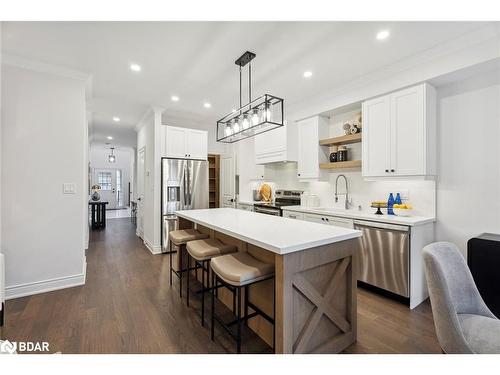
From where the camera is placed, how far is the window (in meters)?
11.7

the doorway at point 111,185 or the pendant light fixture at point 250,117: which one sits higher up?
the pendant light fixture at point 250,117

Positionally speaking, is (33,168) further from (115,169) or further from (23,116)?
(115,169)

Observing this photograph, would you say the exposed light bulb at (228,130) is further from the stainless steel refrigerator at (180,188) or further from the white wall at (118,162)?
the white wall at (118,162)

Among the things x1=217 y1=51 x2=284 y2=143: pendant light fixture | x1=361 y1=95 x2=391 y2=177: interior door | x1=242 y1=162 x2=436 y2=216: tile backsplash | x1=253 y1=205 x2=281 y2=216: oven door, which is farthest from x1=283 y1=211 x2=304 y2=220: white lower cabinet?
x1=217 y1=51 x2=284 y2=143: pendant light fixture

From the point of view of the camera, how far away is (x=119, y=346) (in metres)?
1.88

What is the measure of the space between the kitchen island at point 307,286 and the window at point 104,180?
1179cm

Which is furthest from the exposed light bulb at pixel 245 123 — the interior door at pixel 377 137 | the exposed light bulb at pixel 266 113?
the interior door at pixel 377 137

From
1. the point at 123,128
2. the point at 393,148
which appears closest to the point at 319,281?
the point at 393,148

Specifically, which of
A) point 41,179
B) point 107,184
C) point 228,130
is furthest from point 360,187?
point 107,184

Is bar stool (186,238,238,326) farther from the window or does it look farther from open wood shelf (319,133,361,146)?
the window

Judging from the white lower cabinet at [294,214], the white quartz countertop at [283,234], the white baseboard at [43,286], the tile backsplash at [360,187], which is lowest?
A: the white baseboard at [43,286]

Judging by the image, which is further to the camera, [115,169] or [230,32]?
[115,169]

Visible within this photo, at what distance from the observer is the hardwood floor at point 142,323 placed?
189cm
